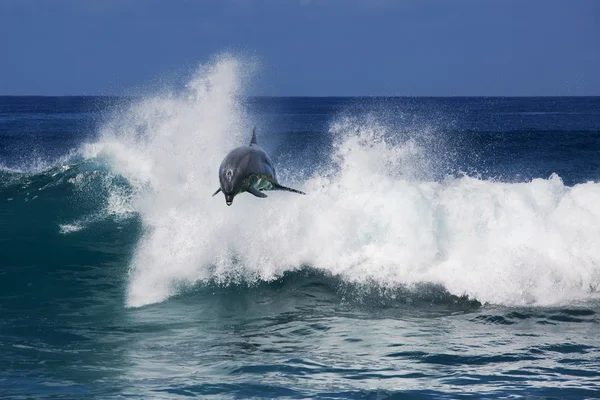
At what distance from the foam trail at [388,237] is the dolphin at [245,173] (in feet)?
12.8

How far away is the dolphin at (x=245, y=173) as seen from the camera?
1043 cm

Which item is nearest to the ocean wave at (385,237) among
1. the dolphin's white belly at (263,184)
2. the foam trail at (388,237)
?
the foam trail at (388,237)

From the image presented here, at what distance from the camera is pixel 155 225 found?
16828mm

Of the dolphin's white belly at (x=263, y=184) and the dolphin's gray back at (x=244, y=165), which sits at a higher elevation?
the dolphin's gray back at (x=244, y=165)

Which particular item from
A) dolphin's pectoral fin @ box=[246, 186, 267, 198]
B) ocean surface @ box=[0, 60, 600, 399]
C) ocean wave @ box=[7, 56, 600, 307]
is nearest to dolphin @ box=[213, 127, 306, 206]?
dolphin's pectoral fin @ box=[246, 186, 267, 198]

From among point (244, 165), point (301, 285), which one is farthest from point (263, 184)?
point (301, 285)

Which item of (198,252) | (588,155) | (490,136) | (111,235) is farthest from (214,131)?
(490,136)

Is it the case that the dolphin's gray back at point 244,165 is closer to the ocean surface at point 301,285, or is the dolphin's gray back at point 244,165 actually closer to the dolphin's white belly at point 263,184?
the dolphin's white belly at point 263,184

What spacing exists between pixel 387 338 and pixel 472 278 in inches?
127

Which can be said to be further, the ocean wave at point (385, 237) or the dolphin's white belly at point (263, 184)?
the ocean wave at point (385, 237)

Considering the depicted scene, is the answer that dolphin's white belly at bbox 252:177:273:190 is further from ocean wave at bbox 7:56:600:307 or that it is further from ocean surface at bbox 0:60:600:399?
ocean wave at bbox 7:56:600:307

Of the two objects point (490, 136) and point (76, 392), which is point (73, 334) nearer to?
point (76, 392)

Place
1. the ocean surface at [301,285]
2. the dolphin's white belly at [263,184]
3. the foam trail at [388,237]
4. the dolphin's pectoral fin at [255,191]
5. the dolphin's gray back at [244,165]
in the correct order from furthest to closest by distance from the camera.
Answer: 1. the foam trail at [388,237]
2. the dolphin's white belly at [263,184]
3. the dolphin's gray back at [244,165]
4. the dolphin's pectoral fin at [255,191]
5. the ocean surface at [301,285]

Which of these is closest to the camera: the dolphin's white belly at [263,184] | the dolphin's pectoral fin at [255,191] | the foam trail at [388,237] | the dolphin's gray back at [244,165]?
the dolphin's pectoral fin at [255,191]
